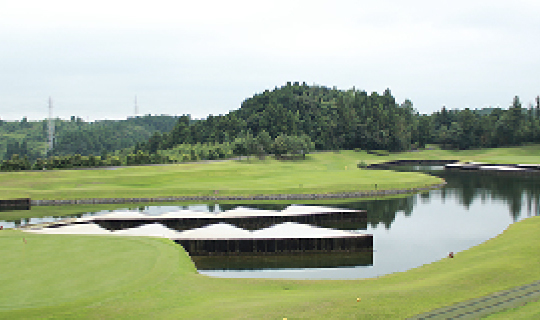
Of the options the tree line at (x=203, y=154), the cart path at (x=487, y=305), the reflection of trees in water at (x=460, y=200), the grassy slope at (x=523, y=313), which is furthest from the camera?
the tree line at (x=203, y=154)

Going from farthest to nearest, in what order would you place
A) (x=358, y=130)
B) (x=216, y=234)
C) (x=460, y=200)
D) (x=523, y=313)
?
(x=358, y=130)
(x=460, y=200)
(x=216, y=234)
(x=523, y=313)

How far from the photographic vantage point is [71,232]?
131ft

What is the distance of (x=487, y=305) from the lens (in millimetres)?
18328

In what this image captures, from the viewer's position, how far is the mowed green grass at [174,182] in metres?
74.1

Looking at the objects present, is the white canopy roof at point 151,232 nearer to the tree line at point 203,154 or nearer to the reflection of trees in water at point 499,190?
the reflection of trees in water at point 499,190

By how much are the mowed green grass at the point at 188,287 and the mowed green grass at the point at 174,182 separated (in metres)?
43.2

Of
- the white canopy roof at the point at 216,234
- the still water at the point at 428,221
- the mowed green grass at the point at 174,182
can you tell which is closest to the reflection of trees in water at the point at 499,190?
the still water at the point at 428,221

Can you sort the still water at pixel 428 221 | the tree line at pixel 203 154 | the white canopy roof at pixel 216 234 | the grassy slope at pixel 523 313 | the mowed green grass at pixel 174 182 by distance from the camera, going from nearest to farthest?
the grassy slope at pixel 523 313
the still water at pixel 428 221
the white canopy roof at pixel 216 234
the mowed green grass at pixel 174 182
the tree line at pixel 203 154

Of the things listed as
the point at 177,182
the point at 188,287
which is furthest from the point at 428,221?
the point at 177,182

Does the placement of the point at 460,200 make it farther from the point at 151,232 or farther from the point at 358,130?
the point at 358,130

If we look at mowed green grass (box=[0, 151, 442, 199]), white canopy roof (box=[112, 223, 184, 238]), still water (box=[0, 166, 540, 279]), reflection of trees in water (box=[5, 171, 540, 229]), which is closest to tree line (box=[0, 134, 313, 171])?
mowed green grass (box=[0, 151, 442, 199])

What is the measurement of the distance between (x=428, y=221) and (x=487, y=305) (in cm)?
3584

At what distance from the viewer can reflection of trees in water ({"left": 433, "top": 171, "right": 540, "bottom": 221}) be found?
64.2 m

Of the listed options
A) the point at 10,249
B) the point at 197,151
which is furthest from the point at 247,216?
the point at 197,151
